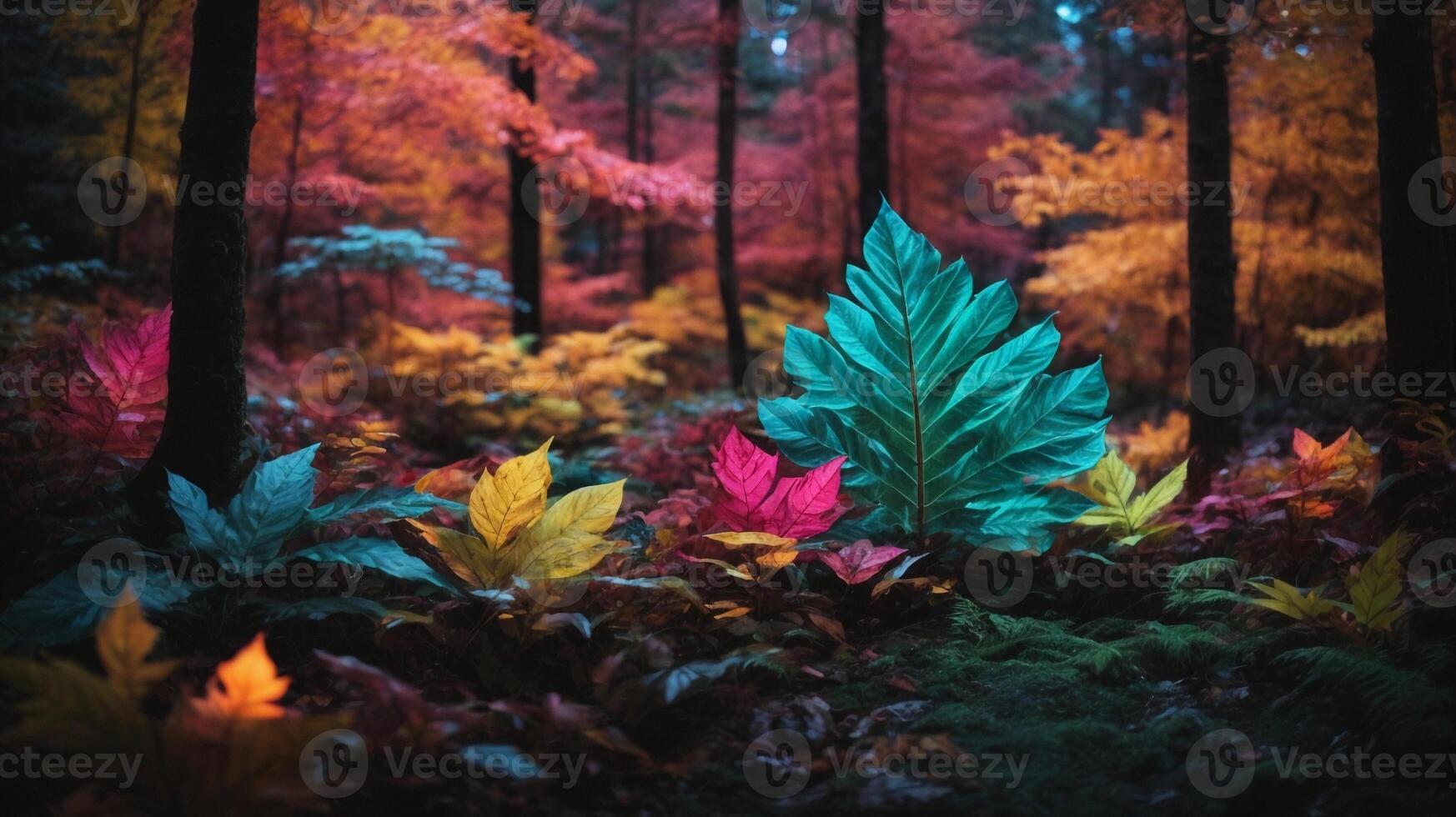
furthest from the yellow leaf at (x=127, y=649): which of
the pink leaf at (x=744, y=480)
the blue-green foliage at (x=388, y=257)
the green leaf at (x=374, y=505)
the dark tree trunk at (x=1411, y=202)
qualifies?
the blue-green foliage at (x=388, y=257)

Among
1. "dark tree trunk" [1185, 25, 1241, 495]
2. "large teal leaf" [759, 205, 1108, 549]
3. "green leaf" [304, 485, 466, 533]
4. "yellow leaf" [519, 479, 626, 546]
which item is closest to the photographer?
"green leaf" [304, 485, 466, 533]

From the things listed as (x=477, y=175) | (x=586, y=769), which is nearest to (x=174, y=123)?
(x=477, y=175)

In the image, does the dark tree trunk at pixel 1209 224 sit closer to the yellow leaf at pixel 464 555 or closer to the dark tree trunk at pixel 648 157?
the yellow leaf at pixel 464 555

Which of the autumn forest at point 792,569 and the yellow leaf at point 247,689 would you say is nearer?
the yellow leaf at point 247,689

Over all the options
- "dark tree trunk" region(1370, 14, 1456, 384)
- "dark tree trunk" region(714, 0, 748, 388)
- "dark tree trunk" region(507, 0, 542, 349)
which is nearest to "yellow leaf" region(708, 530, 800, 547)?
"dark tree trunk" region(1370, 14, 1456, 384)

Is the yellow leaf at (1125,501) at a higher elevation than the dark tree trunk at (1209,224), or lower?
lower

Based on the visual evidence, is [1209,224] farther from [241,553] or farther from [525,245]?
[525,245]

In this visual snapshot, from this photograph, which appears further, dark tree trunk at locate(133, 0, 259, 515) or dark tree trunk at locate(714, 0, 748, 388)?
dark tree trunk at locate(714, 0, 748, 388)

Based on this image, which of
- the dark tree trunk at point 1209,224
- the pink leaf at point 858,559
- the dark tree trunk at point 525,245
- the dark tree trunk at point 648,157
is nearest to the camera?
the pink leaf at point 858,559

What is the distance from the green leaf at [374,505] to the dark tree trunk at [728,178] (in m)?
8.50

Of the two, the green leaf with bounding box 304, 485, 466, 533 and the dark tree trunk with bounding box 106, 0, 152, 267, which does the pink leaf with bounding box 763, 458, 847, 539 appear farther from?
the dark tree trunk with bounding box 106, 0, 152, 267

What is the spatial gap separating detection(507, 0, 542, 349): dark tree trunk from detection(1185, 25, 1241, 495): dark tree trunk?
805cm

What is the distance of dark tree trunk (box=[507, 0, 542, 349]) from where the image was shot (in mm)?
10953

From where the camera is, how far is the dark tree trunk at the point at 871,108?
31.0 feet
